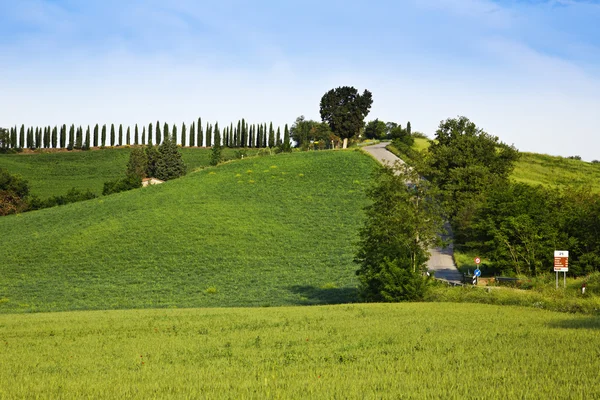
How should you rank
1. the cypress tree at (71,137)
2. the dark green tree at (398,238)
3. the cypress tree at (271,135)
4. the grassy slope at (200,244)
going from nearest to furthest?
the dark green tree at (398,238), the grassy slope at (200,244), the cypress tree at (71,137), the cypress tree at (271,135)

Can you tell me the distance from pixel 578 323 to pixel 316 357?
9.98 m

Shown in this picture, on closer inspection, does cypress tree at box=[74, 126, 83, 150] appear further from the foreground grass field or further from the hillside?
the foreground grass field

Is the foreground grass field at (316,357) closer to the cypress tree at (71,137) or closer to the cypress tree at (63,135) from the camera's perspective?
the cypress tree at (71,137)

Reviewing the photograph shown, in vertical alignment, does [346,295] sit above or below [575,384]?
below

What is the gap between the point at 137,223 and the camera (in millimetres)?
75312

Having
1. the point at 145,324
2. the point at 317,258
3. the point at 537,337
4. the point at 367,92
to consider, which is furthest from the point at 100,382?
the point at 367,92

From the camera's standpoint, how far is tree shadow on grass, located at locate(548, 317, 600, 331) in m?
19.4

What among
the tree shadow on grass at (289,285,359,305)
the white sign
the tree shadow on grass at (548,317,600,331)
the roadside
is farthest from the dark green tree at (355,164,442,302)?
the tree shadow on grass at (548,317,600,331)

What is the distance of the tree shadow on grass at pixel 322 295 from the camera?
4428 cm

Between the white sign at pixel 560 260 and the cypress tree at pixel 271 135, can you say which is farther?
the cypress tree at pixel 271 135

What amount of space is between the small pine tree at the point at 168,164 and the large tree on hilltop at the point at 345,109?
33270 mm

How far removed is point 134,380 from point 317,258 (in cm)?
5076

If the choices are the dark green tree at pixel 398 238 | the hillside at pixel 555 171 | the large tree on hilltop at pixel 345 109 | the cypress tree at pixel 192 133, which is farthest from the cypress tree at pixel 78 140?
the dark green tree at pixel 398 238

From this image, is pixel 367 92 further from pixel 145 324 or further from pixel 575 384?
pixel 575 384
